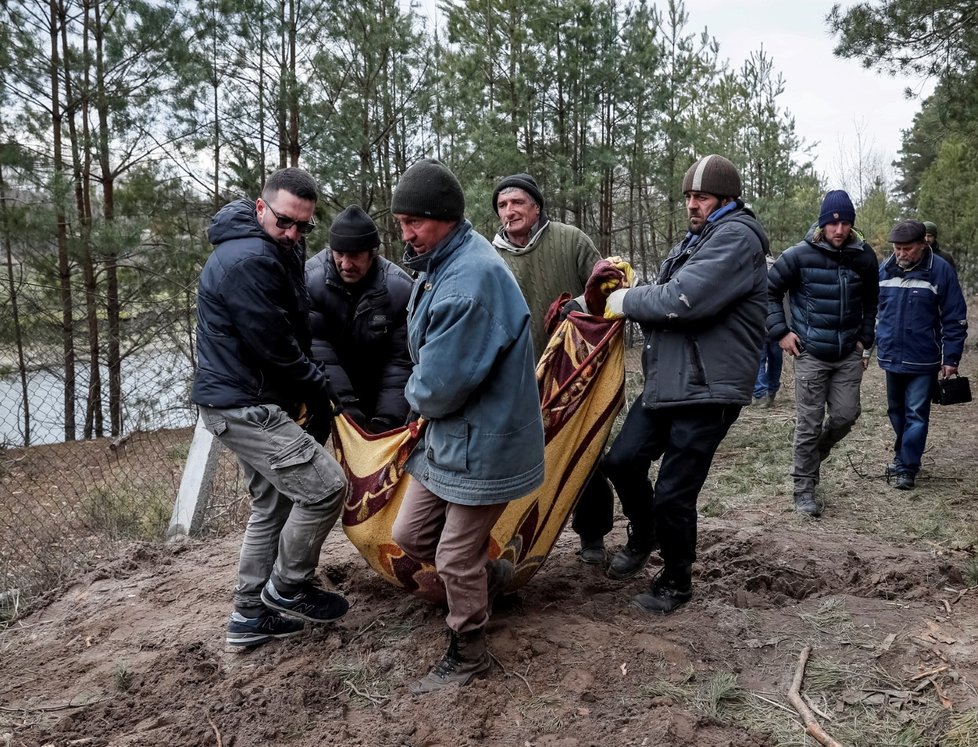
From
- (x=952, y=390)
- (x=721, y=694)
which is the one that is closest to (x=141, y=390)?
(x=952, y=390)

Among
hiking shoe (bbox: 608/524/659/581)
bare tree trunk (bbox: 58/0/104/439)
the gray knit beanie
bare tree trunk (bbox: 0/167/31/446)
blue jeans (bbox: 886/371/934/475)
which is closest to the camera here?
the gray knit beanie

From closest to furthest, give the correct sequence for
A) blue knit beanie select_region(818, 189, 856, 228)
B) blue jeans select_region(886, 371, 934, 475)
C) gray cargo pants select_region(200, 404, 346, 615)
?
gray cargo pants select_region(200, 404, 346, 615), blue knit beanie select_region(818, 189, 856, 228), blue jeans select_region(886, 371, 934, 475)

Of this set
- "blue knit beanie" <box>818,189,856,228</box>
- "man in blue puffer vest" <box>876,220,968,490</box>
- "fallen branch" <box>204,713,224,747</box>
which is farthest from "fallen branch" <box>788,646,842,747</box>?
"man in blue puffer vest" <box>876,220,968,490</box>

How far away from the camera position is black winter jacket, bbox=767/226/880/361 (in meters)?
4.86

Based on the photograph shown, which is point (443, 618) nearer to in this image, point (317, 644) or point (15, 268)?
point (317, 644)

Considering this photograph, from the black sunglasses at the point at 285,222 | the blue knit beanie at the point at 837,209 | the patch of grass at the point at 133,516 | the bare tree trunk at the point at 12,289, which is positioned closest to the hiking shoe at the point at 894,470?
the blue knit beanie at the point at 837,209

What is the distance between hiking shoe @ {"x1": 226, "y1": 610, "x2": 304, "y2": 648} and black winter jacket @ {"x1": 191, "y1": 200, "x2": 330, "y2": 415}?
91 cm

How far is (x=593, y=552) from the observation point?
155 inches

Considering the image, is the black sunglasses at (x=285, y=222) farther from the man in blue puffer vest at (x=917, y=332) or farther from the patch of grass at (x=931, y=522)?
the man in blue puffer vest at (x=917, y=332)

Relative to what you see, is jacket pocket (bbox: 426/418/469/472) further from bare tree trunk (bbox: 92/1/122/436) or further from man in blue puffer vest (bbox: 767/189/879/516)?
bare tree trunk (bbox: 92/1/122/436)

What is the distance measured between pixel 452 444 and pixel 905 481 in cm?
428

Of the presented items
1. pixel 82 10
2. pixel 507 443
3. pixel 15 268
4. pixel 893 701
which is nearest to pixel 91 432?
pixel 15 268

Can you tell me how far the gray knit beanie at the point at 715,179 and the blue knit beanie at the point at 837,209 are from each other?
71.4 inches

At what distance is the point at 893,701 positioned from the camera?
260 centimetres
